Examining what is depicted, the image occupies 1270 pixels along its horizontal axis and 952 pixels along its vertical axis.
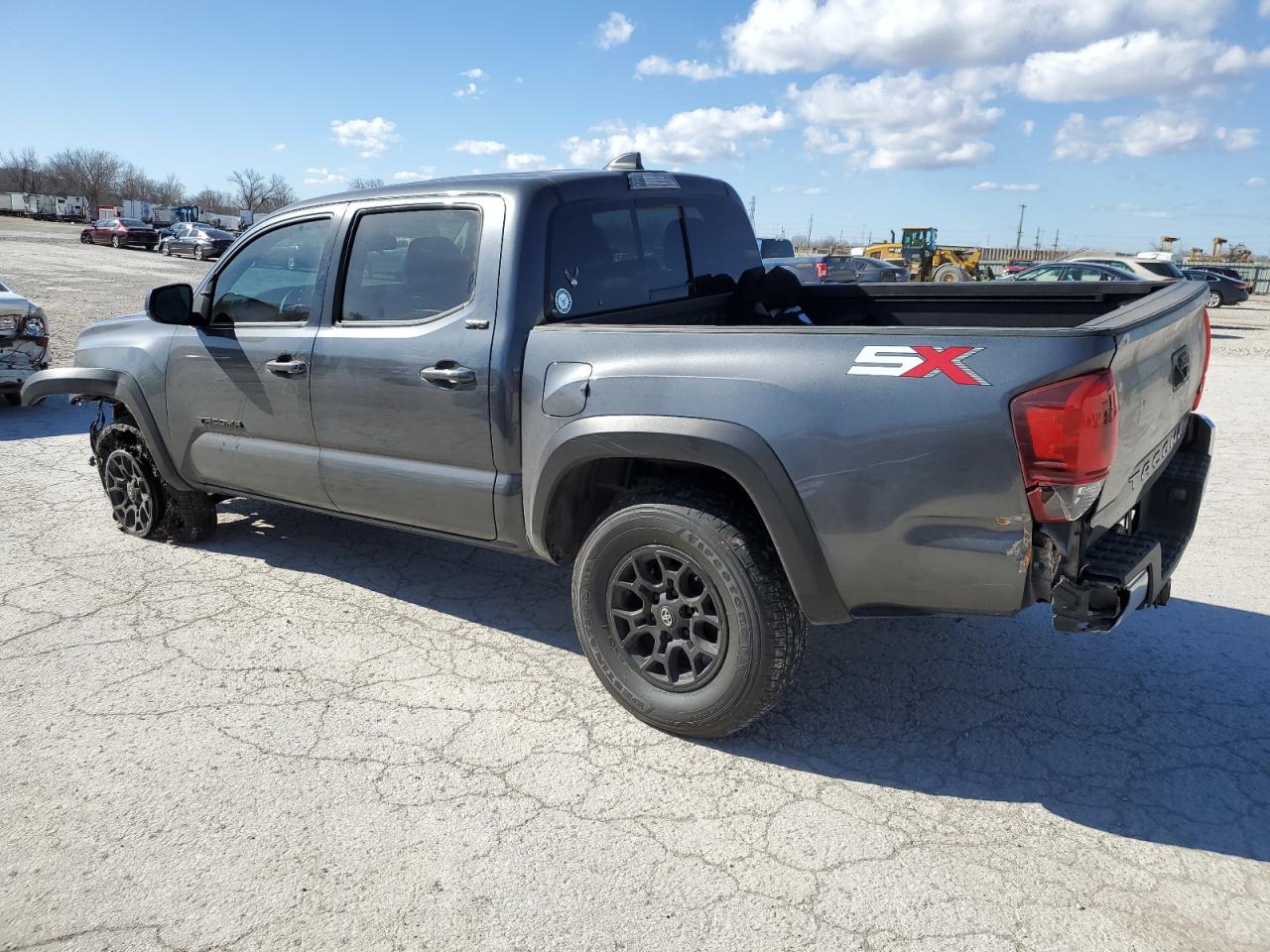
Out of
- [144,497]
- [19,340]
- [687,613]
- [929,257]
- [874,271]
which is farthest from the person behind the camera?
[929,257]

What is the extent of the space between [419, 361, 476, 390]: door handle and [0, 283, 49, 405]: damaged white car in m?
6.89

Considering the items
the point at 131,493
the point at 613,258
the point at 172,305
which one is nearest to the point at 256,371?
the point at 172,305

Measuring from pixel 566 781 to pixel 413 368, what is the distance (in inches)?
67.1

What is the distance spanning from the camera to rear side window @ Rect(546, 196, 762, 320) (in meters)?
3.61

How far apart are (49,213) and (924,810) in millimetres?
87734

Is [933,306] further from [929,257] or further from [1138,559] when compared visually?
[929,257]

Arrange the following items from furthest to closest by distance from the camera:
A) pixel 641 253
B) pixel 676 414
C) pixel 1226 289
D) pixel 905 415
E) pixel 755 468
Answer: pixel 1226 289 → pixel 641 253 → pixel 676 414 → pixel 755 468 → pixel 905 415

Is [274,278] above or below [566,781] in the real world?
above

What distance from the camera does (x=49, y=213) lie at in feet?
242

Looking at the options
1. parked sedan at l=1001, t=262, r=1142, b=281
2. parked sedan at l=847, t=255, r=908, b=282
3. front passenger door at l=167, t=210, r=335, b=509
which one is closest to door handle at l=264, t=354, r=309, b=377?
front passenger door at l=167, t=210, r=335, b=509

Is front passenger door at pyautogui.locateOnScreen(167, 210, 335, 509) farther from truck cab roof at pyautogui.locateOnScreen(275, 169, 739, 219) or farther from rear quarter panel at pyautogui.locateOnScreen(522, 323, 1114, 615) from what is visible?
rear quarter panel at pyautogui.locateOnScreen(522, 323, 1114, 615)

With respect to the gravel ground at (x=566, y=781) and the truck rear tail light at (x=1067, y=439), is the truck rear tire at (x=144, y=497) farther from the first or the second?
the truck rear tail light at (x=1067, y=439)

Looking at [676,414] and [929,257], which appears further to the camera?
[929,257]

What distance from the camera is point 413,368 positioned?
12.2ft
